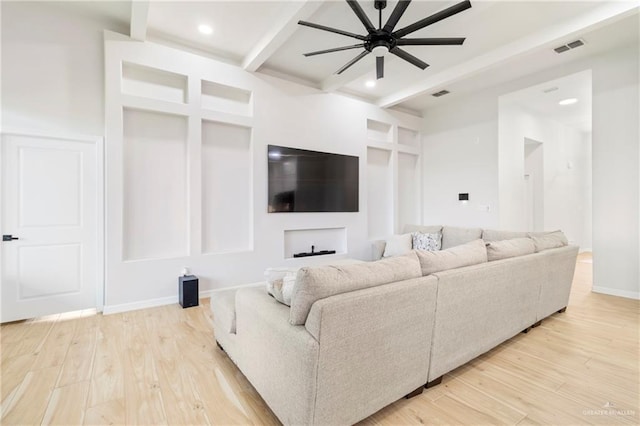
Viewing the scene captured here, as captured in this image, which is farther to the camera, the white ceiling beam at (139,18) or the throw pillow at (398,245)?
the throw pillow at (398,245)

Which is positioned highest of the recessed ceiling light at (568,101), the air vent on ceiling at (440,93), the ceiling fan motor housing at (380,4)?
the air vent on ceiling at (440,93)

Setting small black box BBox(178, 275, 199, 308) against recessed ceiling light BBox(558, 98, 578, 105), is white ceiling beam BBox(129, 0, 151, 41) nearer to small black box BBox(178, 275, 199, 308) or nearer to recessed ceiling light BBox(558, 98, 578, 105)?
small black box BBox(178, 275, 199, 308)

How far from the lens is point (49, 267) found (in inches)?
124

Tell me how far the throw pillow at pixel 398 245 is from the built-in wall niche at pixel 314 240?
78 centimetres

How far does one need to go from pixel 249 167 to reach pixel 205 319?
7.06 feet

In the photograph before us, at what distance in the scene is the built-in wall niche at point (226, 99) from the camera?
404 centimetres

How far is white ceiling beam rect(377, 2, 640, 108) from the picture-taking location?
3000 mm

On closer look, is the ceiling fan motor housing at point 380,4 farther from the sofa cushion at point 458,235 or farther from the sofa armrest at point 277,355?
the sofa cushion at point 458,235

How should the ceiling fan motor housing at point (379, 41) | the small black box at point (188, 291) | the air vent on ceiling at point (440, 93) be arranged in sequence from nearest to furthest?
the ceiling fan motor housing at point (379, 41) < the small black box at point (188, 291) < the air vent on ceiling at point (440, 93)

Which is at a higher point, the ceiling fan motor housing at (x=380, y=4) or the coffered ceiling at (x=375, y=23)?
the coffered ceiling at (x=375, y=23)

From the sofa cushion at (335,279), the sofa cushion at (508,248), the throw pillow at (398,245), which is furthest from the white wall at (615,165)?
the sofa cushion at (335,279)

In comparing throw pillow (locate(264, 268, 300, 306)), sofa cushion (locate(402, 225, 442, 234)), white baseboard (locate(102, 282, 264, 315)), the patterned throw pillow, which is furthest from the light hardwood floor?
sofa cushion (locate(402, 225, 442, 234))

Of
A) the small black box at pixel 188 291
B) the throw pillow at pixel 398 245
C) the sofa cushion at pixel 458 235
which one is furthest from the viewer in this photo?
the throw pillow at pixel 398 245

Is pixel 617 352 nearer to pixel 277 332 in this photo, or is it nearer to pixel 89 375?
pixel 277 332
